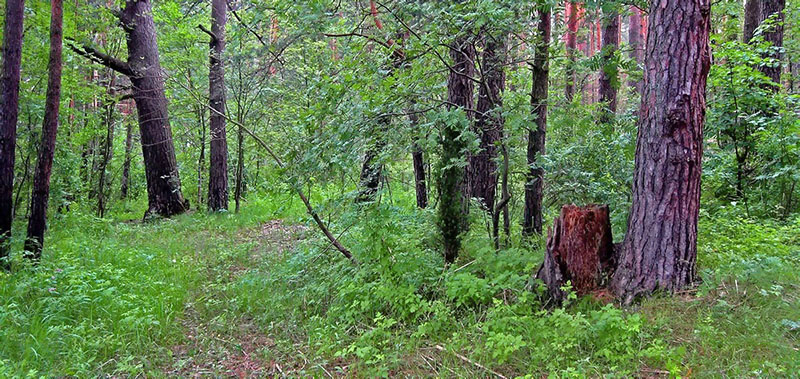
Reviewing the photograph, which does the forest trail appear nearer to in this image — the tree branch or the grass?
the grass

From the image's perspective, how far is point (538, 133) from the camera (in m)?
5.17

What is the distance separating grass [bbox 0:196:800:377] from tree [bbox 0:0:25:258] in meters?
0.80

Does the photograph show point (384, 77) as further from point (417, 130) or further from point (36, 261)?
point (36, 261)

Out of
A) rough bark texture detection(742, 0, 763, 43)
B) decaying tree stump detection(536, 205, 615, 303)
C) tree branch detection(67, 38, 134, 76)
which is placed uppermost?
rough bark texture detection(742, 0, 763, 43)

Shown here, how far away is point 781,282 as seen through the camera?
3416 mm

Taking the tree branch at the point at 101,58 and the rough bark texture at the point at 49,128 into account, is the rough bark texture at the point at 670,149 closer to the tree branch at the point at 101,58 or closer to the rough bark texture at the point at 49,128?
the rough bark texture at the point at 49,128

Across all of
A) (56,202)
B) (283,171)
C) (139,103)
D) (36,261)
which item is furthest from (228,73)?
(283,171)

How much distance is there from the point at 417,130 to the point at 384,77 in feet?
2.06

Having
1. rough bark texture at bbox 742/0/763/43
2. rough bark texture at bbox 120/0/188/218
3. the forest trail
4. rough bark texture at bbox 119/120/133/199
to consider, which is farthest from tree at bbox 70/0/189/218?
rough bark texture at bbox 742/0/763/43

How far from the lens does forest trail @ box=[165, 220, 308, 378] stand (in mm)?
3623

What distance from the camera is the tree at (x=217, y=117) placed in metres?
10.0

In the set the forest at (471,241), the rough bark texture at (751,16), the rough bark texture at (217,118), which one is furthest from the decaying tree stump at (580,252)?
the rough bark texture at (217,118)

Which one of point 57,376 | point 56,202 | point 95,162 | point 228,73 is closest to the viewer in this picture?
point 57,376

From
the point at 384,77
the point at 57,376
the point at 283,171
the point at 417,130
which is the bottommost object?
the point at 57,376
